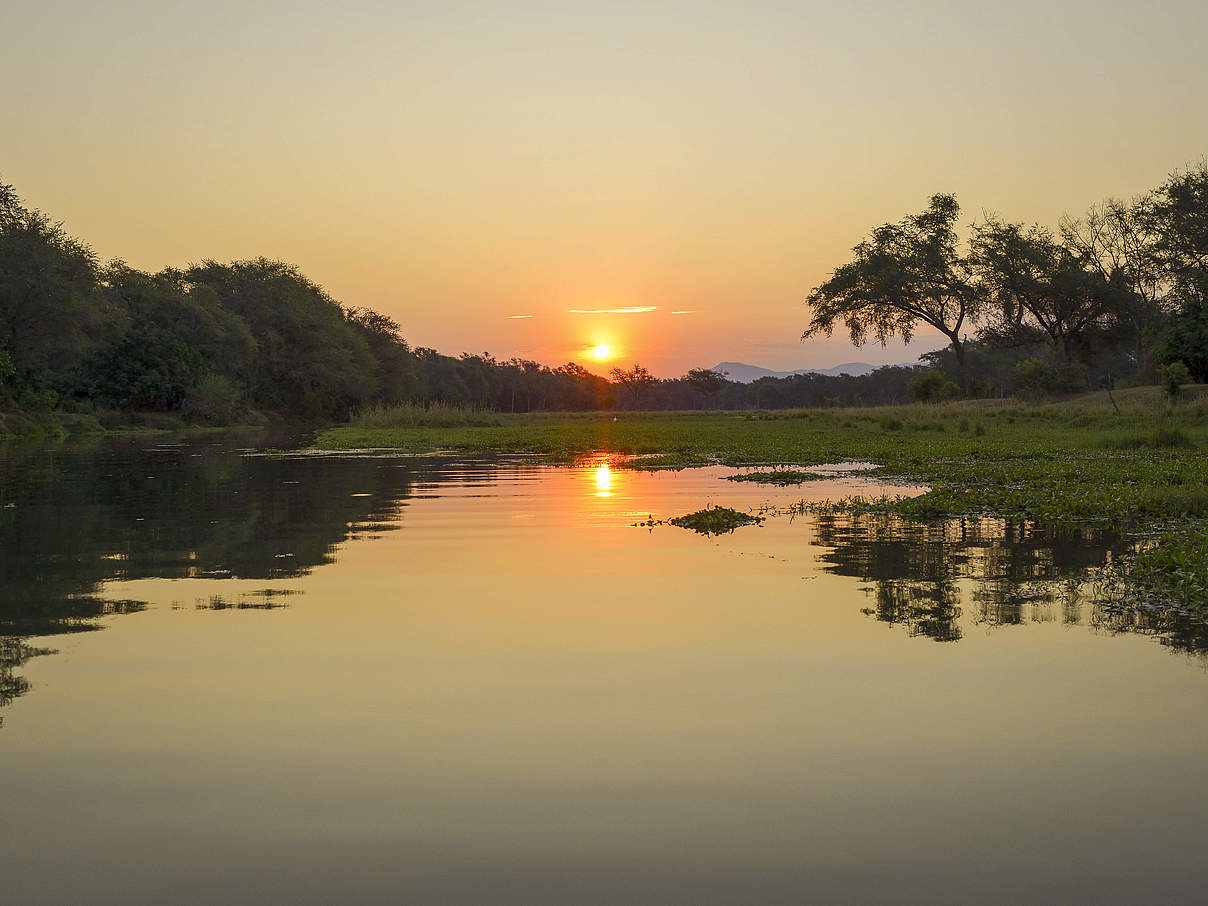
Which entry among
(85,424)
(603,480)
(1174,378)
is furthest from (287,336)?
(603,480)

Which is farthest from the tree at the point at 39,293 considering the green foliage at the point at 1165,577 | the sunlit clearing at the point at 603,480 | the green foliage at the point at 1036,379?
the green foliage at the point at 1165,577

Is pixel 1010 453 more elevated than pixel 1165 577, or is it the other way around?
A: pixel 1010 453

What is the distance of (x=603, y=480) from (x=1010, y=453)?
11.1 meters

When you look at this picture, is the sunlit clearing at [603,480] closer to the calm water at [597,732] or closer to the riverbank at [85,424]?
the calm water at [597,732]

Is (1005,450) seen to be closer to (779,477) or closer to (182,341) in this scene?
(779,477)

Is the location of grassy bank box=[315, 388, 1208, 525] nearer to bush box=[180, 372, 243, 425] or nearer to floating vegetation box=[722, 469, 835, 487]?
floating vegetation box=[722, 469, 835, 487]

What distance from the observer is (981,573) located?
11117mm

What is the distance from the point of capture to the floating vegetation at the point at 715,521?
1520cm

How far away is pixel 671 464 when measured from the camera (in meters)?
31.1

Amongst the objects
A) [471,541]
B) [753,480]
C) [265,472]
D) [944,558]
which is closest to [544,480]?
[753,480]

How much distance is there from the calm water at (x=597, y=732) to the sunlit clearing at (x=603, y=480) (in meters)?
9.39

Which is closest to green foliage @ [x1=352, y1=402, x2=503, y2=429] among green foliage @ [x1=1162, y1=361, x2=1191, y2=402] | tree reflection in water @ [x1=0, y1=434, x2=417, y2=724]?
tree reflection in water @ [x1=0, y1=434, x2=417, y2=724]

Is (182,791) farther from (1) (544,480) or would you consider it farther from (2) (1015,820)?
(1) (544,480)

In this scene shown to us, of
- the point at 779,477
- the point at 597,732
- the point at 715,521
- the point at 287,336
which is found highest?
the point at 287,336
